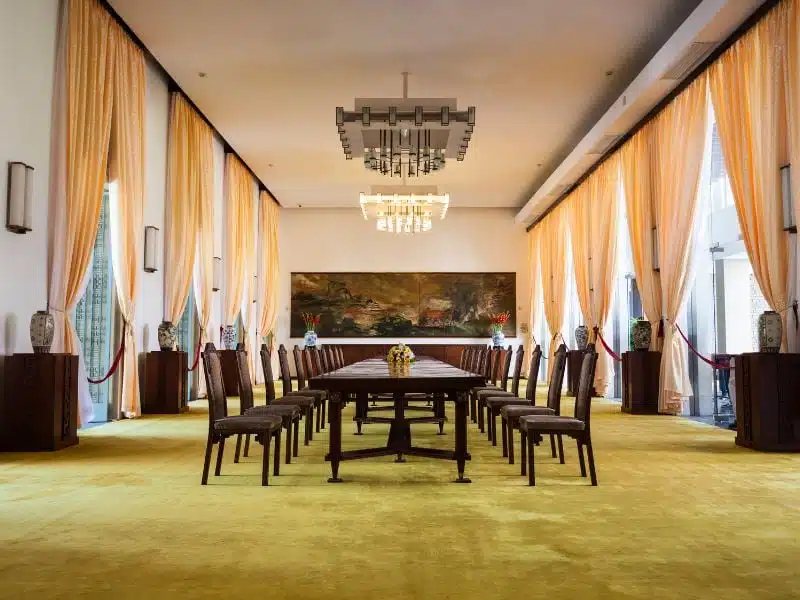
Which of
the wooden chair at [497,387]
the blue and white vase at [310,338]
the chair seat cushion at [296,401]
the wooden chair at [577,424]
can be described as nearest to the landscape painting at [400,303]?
the blue and white vase at [310,338]

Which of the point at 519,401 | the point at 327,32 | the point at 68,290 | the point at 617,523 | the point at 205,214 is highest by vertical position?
the point at 327,32

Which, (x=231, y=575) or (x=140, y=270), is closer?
(x=231, y=575)

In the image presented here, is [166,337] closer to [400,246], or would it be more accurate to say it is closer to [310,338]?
[310,338]

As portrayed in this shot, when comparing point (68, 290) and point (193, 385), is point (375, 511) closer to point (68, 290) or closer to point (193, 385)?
point (68, 290)

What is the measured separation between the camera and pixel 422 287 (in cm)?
2014

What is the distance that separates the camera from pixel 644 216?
11.4 m

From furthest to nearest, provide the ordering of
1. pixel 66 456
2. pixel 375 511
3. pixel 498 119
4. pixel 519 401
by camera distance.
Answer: pixel 498 119
pixel 519 401
pixel 66 456
pixel 375 511

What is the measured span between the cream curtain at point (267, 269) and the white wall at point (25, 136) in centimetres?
1058

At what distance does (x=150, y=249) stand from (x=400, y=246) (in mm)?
10430

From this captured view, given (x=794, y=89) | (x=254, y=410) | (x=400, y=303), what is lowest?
(x=254, y=410)

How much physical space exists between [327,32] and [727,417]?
725 cm

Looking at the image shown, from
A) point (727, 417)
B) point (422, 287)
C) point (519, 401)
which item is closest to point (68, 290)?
point (519, 401)

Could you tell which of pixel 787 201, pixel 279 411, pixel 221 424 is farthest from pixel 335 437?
pixel 787 201

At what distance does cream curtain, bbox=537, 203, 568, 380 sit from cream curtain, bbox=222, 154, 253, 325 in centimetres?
703
